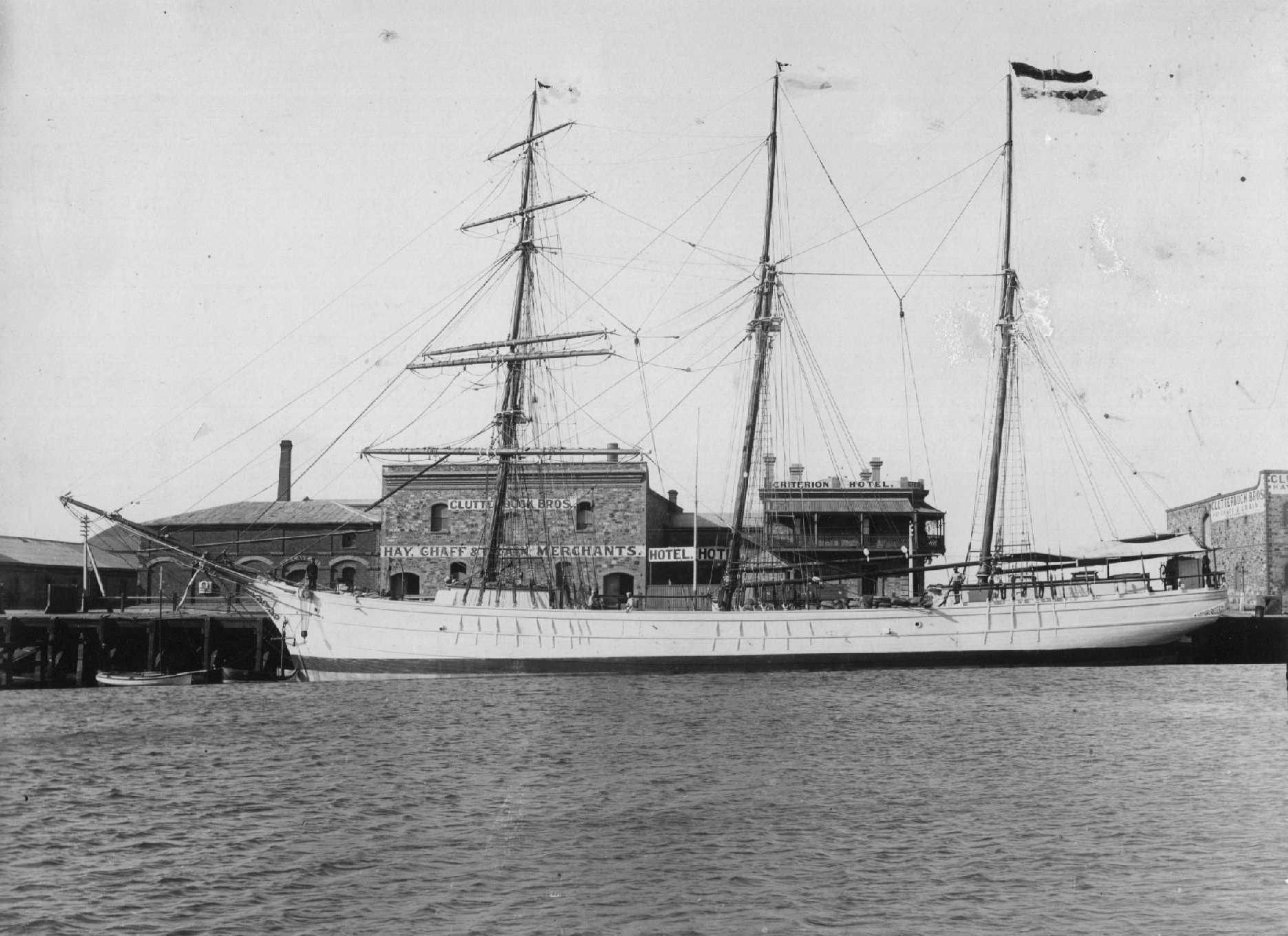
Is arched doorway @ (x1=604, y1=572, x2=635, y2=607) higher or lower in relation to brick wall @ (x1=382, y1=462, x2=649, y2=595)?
lower

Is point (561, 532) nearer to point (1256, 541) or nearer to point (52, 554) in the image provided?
point (52, 554)

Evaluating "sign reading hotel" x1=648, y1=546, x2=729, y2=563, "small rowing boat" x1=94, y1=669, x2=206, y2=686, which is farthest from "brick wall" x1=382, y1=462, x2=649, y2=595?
"small rowing boat" x1=94, y1=669, x2=206, y2=686

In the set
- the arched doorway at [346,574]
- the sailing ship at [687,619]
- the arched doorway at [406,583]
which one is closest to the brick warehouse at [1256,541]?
the sailing ship at [687,619]

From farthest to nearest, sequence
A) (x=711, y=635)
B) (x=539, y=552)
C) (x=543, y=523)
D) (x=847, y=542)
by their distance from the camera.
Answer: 1. (x=847, y=542)
2. (x=543, y=523)
3. (x=539, y=552)
4. (x=711, y=635)

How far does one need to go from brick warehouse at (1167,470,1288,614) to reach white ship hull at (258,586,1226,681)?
352 inches

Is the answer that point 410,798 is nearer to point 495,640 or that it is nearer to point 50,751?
point 50,751

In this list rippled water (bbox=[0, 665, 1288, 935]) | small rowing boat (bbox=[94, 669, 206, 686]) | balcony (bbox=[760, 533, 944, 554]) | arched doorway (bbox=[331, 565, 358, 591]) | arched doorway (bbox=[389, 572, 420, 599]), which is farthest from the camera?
balcony (bbox=[760, 533, 944, 554])

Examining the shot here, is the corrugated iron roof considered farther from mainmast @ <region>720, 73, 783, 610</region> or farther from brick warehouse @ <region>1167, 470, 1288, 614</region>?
brick warehouse @ <region>1167, 470, 1288, 614</region>

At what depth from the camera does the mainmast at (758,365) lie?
3488 cm

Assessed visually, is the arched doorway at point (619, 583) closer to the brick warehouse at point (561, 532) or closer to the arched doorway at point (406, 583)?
the brick warehouse at point (561, 532)

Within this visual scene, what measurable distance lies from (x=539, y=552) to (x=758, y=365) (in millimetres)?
10657

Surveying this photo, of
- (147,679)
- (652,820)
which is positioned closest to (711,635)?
(147,679)

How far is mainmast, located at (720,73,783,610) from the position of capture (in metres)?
34.9

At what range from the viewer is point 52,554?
2021 inches
